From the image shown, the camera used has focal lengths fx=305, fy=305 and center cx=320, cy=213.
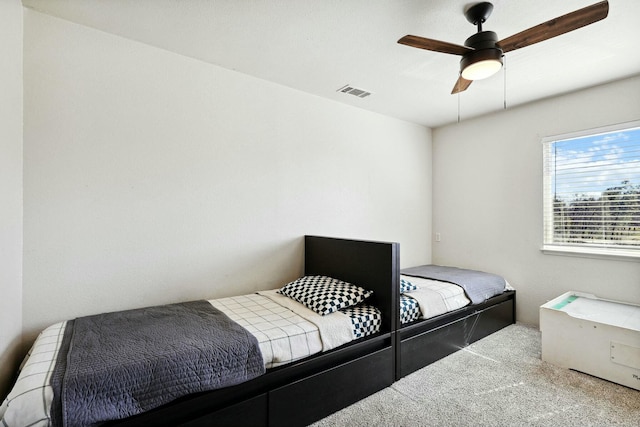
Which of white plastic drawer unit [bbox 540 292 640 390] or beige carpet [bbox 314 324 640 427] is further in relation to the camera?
white plastic drawer unit [bbox 540 292 640 390]

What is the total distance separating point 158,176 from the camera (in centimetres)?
221

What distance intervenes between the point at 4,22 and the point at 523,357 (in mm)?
3998

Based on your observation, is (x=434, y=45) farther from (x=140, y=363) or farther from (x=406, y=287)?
(x=140, y=363)

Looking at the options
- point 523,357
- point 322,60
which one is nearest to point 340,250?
point 322,60

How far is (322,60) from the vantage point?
2350 mm

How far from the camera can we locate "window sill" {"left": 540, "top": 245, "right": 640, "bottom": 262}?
262cm

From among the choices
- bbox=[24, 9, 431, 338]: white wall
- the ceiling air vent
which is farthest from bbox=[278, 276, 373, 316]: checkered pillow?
the ceiling air vent

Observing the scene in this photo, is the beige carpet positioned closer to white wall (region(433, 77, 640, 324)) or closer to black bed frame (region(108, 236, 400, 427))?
black bed frame (region(108, 236, 400, 427))

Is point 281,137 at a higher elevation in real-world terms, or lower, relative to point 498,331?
higher

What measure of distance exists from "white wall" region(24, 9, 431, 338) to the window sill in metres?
2.07

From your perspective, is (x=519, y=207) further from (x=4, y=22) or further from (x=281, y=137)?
(x=4, y=22)

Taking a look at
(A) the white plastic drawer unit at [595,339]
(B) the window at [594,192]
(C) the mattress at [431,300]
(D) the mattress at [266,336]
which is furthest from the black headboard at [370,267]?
(B) the window at [594,192]

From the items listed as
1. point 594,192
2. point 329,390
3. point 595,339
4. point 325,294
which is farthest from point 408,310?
point 594,192

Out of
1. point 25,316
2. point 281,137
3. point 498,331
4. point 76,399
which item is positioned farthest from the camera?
point 498,331
